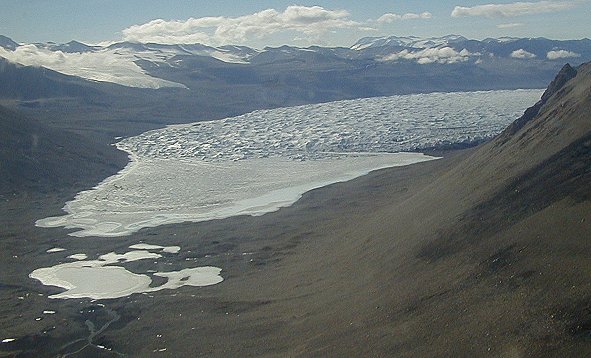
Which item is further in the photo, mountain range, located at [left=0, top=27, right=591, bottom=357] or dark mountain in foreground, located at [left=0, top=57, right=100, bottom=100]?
dark mountain in foreground, located at [left=0, top=57, right=100, bottom=100]

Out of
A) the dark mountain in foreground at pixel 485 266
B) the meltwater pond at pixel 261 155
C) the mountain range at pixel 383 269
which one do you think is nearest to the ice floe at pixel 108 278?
the mountain range at pixel 383 269

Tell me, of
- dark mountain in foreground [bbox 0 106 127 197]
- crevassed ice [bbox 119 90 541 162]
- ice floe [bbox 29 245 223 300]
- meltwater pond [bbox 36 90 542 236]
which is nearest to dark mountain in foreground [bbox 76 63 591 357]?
ice floe [bbox 29 245 223 300]

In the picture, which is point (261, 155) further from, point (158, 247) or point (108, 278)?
point (108, 278)

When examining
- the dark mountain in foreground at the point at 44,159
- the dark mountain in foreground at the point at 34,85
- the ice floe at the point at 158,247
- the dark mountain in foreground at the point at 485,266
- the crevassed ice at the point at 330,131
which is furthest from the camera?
the dark mountain in foreground at the point at 34,85

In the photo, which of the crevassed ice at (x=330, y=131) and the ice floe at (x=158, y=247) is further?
the crevassed ice at (x=330, y=131)

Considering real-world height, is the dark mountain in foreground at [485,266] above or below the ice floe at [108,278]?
above

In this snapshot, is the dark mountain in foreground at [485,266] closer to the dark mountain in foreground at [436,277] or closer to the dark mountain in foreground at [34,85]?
the dark mountain in foreground at [436,277]

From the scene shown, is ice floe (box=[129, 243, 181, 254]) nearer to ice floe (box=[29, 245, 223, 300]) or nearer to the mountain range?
the mountain range

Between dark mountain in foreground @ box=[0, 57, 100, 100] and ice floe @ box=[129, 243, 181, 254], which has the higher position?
dark mountain in foreground @ box=[0, 57, 100, 100]
